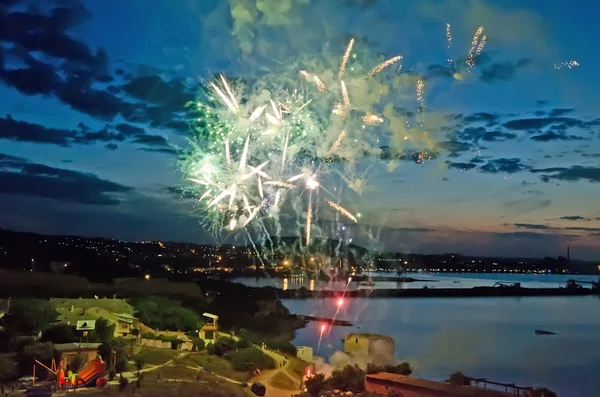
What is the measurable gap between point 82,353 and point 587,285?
39.2 metres

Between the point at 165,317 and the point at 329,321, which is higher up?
the point at 165,317

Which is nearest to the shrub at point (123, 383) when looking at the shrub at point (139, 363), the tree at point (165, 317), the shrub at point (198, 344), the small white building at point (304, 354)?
the shrub at point (139, 363)

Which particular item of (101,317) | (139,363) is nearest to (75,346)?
(139,363)

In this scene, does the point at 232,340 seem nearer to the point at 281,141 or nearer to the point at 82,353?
the point at 82,353

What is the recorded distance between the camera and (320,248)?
15.5 meters

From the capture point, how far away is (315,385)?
249 inches

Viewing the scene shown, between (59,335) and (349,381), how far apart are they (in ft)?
11.9

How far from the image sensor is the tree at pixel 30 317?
24.4ft

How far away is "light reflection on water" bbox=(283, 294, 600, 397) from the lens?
38.7ft

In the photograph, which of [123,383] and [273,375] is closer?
[123,383]

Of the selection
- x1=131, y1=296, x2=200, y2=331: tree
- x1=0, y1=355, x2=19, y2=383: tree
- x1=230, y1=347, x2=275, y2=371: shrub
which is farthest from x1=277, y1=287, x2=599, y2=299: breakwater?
x1=0, y1=355, x2=19, y2=383: tree

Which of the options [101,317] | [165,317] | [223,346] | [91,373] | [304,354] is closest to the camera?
[91,373]

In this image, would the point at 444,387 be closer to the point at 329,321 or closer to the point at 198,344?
the point at 198,344

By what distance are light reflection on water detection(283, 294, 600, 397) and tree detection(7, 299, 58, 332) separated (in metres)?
6.03
